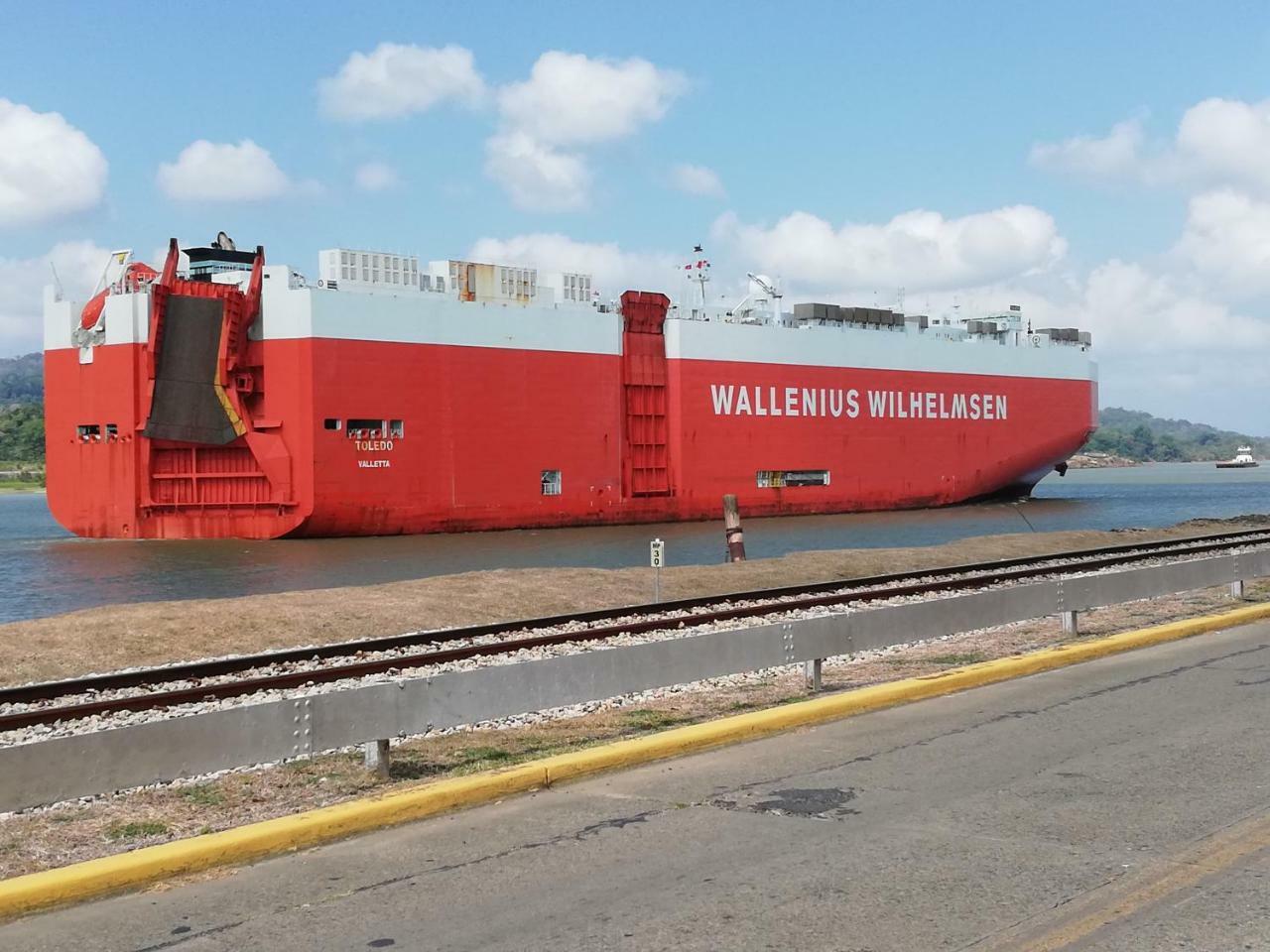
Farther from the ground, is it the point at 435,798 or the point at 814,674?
the point at 814,674

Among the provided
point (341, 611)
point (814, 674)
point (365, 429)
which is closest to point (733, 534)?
point (341, 611)

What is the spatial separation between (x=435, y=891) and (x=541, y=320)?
38.1 m

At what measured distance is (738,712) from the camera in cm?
988

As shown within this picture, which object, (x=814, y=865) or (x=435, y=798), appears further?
(x=435, y=798)

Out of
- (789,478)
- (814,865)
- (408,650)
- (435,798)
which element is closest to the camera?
(814,865)

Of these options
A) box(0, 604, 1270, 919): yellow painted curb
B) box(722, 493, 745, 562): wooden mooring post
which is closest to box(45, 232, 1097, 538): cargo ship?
box(722, 493, 745, 562): wooden mooring post

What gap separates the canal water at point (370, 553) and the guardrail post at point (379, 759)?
1877 cm

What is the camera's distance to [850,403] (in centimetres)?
5250

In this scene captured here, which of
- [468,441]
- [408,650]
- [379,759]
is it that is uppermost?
[468,441]

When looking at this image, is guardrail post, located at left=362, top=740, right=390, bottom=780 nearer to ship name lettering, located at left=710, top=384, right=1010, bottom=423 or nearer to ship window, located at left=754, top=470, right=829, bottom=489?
ship name lettering, located at left=710, top=384, right=1010, bottom=423

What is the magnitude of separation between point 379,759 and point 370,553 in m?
27.8

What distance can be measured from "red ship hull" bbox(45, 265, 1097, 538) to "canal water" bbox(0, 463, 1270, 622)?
3.01 feet

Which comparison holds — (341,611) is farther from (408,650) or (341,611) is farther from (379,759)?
(379,759)

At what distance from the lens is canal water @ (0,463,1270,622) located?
28484 mm
